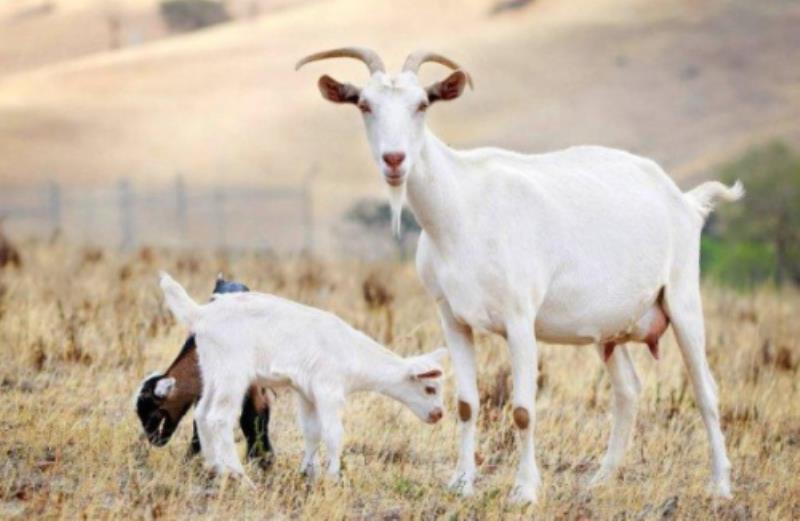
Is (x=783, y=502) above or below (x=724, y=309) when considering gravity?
above

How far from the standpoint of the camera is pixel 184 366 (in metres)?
9.06

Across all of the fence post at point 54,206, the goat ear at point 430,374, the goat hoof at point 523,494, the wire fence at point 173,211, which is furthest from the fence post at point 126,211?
the goat hoof at point 523,494

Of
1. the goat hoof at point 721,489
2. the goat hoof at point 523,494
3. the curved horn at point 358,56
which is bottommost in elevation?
the goat hoof at point 721,489

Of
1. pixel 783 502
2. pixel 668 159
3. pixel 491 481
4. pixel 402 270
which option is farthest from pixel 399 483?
pixel 668 159

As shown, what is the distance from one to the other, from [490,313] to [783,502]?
2.08 metres

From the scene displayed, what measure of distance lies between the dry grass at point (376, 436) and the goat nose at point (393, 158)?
163cm

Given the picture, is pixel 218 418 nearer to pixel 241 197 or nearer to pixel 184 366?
pixel 184 366

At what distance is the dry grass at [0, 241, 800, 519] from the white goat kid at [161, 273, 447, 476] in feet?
0.77

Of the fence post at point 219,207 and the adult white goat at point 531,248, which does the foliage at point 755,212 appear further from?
the adult white goat at point 531,248

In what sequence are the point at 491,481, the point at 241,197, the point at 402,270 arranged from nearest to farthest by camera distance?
the point at 491,481 → the point at 402,270 → the point at 241,197

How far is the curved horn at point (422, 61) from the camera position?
8789mm

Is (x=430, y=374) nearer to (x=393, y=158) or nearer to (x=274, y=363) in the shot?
(x=274, y=363)

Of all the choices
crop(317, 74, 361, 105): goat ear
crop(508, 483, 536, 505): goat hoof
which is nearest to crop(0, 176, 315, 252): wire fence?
crop(317, 74, 361, 105): goat ear

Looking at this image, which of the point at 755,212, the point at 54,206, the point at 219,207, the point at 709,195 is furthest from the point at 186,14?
the point at 709,195
